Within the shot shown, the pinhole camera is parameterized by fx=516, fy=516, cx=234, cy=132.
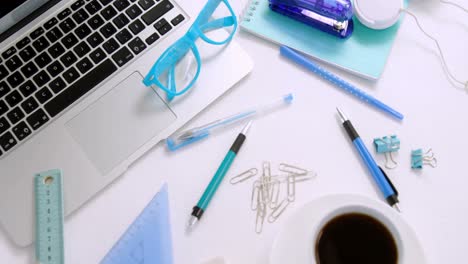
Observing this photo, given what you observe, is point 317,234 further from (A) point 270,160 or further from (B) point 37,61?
(B) point 37,61

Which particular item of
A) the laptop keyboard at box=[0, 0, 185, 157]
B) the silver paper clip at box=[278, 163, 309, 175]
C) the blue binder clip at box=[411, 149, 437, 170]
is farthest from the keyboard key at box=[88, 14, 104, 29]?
the blue binder clip at box=[411, 149, 437, 170]

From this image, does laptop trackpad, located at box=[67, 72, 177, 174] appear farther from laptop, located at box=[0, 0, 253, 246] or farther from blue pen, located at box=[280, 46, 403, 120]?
blue pen, located at box=[280, 46, 403, 120]

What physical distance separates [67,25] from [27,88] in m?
0.10

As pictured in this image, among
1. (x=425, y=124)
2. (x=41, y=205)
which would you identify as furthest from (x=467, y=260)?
(x=41, y=205)

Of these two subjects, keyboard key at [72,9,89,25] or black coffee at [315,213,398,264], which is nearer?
black coffee at [315,213,398,264]

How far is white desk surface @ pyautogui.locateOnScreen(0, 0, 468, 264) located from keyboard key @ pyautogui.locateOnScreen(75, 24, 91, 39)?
0.19 m

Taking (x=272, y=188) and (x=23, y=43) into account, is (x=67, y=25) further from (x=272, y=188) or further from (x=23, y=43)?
(x=272, y=188)

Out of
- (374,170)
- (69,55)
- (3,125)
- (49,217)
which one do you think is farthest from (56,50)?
(374,170)

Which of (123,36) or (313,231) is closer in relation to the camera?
(313,231)

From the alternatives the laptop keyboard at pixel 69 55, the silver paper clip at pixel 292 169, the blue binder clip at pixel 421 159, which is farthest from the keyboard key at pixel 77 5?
the blue binder clip at pixel 421 159

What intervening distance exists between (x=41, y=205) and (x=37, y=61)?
0.19 meters

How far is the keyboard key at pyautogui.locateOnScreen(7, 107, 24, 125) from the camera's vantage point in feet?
2.16

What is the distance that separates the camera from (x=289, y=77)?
2.34 ft

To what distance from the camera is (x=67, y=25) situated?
0.71 m
